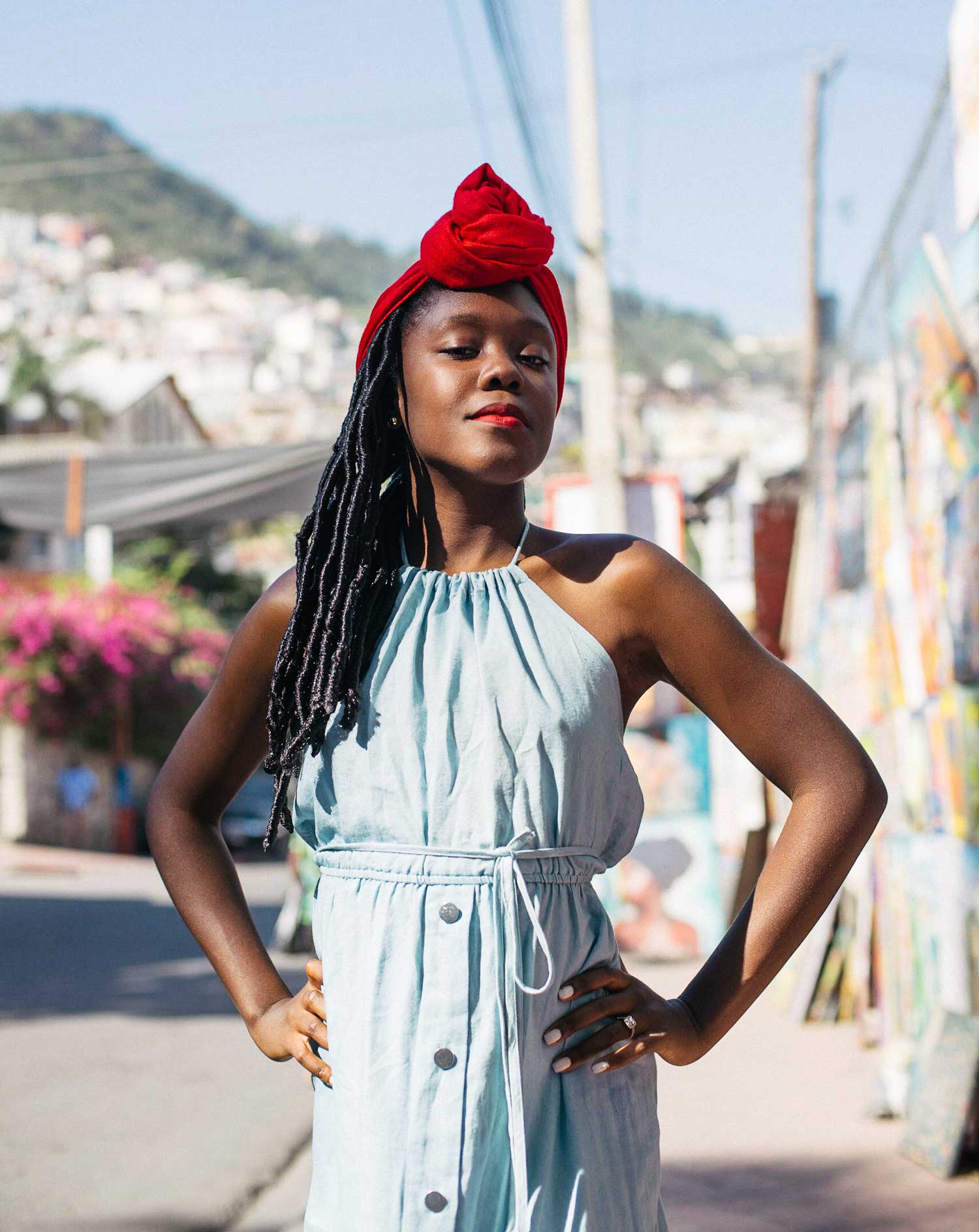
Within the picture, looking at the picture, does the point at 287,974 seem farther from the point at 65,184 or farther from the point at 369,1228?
the point at 65,184

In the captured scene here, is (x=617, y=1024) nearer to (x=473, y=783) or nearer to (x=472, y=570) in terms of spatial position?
(x=473, y=783)

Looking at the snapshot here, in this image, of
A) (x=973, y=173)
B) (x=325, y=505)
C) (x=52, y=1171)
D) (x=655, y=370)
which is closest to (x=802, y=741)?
(x=325, y=505)

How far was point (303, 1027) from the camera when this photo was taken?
1725 millimetres

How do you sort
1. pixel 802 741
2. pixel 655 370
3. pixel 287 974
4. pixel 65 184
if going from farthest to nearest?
pixel 65 184, pixel 655 370, pixel 287 974, pixel 802 741

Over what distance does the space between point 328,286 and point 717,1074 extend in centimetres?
17400

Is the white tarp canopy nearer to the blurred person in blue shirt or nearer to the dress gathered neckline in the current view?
the dress gathered neckline

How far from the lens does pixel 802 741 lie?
1.76m

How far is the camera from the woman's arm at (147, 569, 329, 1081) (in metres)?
1.89

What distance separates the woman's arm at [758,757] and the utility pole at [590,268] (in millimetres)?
8449

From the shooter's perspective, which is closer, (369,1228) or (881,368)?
(369,1228)

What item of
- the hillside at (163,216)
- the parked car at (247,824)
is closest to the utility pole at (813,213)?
the parked car at (247,824)

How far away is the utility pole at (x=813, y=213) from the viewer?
2162 cm

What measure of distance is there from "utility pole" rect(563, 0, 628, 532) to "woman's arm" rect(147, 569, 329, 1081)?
8.34 meters

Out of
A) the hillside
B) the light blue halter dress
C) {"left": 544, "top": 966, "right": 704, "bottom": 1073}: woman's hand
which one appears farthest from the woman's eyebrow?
the hillside
